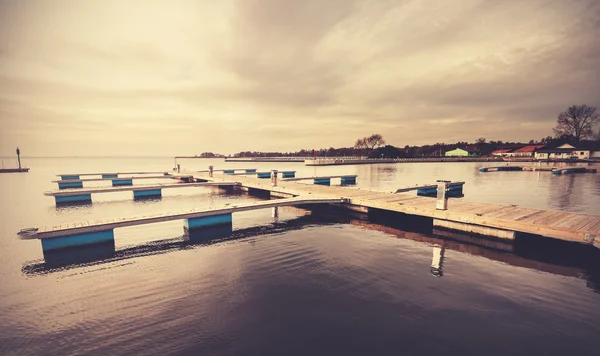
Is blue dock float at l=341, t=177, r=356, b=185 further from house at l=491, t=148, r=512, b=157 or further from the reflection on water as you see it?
house at l=491, t=148, r=512, b=157

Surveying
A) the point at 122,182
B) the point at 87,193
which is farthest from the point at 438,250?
the point at 122,182

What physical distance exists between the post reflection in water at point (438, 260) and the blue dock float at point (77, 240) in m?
12.1

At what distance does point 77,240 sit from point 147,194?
599 inches

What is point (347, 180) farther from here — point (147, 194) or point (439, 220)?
point (147, 194)

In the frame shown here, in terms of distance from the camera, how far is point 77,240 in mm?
9930

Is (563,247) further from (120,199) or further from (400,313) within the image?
(120,199)

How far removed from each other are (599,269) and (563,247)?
1976mm

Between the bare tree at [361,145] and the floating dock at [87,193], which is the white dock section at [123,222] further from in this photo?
the bare tree at [361,145]

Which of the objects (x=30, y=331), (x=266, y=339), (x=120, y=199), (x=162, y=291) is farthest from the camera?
(x=120, y=199)

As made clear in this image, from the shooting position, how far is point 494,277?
7.73 m

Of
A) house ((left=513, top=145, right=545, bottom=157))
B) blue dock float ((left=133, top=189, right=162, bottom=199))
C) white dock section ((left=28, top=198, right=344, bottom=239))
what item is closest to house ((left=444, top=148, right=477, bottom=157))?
house ((left=513, top=145, right=545, bottom=157))

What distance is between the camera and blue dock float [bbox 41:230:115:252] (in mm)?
9484

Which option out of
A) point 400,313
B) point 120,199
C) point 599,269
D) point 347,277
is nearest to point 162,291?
point 347,277

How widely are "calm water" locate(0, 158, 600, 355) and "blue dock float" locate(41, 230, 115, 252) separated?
635 millimetres
